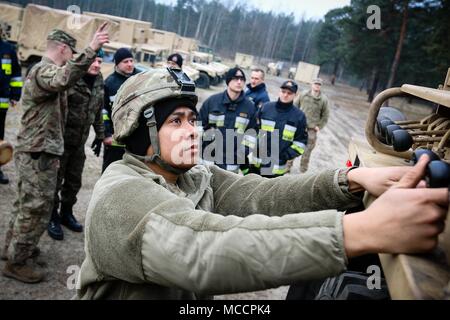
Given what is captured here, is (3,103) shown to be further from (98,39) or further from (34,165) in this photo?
(98,39)

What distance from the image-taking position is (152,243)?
114cm

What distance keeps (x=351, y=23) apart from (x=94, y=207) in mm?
31790

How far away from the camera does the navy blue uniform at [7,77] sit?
574cm

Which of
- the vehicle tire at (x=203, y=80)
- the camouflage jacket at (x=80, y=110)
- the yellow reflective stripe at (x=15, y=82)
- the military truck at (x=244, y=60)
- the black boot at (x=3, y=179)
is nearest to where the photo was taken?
the camouflage jacket at (x=80, y=110)

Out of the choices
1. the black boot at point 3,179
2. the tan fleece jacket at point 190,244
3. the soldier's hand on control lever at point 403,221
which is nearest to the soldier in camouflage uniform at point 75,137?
the black boot at point 3,179

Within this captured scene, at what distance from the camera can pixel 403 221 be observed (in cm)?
92

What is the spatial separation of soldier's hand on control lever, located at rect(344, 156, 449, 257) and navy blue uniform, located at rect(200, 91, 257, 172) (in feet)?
15.1

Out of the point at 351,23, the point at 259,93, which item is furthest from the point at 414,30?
the point at 259,93

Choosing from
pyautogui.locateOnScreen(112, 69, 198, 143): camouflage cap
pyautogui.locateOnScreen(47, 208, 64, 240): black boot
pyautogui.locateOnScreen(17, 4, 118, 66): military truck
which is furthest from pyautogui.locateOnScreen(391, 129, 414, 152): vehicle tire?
pyautogui.locateOnScreen(17, 4, 118, 66): military truck

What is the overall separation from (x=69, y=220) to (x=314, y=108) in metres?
5.94

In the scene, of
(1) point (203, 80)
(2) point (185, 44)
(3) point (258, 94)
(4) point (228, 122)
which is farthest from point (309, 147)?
(2) point (185, 44)

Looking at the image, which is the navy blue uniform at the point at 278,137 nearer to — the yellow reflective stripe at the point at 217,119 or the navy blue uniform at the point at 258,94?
the yellow reflective stripe at the point at 217,119
